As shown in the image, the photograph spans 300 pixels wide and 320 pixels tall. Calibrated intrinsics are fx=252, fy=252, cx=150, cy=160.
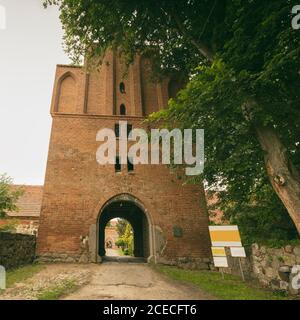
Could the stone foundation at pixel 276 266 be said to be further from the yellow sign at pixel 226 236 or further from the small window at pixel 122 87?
the small window at pixel 122 87

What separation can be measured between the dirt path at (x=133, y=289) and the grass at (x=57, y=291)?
0.22m

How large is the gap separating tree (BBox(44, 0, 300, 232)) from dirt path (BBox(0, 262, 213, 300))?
333 centimetres

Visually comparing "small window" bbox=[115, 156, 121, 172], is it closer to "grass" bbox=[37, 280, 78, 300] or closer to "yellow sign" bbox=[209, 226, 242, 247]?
"yellow sign" bbox=[209, 226, 242, 247]

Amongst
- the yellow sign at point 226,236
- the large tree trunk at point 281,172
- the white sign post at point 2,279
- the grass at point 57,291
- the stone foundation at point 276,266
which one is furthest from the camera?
the yellow sign at point 226,236

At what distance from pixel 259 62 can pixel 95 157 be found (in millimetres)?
8713

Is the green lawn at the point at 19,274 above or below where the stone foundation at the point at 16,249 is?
below

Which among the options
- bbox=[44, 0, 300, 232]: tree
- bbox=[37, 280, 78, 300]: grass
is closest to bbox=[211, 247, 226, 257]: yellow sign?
bbox=[44, 0, 300, 232]: tree

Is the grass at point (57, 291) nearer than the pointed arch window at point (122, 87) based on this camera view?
Yes

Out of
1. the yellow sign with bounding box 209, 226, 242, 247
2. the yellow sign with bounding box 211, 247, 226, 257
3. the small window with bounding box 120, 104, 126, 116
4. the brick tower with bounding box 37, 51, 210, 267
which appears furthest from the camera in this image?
the small window with bounding box 120, 104, 126, 116

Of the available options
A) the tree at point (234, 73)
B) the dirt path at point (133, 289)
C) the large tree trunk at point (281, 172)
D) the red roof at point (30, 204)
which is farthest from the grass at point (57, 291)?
the red roof at point (30, 204)

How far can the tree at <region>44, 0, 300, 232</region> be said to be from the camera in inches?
227

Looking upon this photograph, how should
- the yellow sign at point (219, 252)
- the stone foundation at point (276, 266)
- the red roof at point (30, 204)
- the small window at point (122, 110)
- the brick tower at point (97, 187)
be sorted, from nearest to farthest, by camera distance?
the stone foundation at point (276, 266)
the yellow sign at point (219, 252)
the brick tower at point (97, 187)
the small window at point (122, 110)
the red roof at point (30, 204)

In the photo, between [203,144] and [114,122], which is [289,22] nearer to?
[203,144]

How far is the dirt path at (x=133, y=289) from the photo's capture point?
5.59 metres
